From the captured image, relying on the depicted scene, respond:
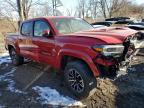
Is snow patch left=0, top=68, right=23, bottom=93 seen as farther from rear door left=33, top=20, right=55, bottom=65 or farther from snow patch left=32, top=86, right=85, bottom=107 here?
rear door left=33, top=20, right=55, bottom=65

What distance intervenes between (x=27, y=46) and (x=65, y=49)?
2.53m

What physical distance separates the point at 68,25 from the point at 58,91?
180 centimetres

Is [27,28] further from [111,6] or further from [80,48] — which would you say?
[111,6]

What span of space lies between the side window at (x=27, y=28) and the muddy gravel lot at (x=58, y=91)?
1318mm

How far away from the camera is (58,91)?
5.85 metres

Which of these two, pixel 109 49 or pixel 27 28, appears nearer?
pixel 109 49

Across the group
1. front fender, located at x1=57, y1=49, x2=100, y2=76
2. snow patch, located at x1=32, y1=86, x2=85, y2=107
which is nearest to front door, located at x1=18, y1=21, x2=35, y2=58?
snow patch, located at x1=32, y1=86, x2=85, y2=107

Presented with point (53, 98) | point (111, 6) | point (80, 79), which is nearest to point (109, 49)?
point (80, 79)

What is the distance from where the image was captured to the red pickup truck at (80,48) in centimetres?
461

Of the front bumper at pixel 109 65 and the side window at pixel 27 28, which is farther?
the side window at pixel 27 28

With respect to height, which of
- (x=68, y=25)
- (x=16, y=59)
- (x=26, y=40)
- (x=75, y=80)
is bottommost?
(x=16, y=59)

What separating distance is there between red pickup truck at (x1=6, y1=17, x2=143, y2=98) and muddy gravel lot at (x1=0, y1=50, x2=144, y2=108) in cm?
34

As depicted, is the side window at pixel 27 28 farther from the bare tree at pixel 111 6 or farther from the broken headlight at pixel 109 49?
the bare tree at pixel 111 6

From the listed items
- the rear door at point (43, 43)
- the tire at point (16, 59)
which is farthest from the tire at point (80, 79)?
the tire at point (16, 59)
